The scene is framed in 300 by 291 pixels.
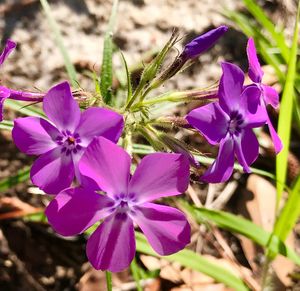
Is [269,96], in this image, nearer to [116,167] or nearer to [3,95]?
[116,167]

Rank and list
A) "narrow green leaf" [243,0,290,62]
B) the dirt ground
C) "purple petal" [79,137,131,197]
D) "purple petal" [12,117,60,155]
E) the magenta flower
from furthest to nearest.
A: "narrow green leaf" [243,0,290,62] → the dirt ground → the magenta flower → "purple petal" [12,117,60,155] → "purple petal" [79,137,131,197]

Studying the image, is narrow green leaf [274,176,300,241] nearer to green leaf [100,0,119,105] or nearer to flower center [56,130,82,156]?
green leaf [100,0,119,105]

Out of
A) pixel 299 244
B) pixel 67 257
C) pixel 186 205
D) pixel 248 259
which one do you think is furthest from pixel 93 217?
pixel 299 244

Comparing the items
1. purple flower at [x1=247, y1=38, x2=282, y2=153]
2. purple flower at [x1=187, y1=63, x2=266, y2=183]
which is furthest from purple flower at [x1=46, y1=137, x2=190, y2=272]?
purple flower at [x1=247, y1=38, x2=282, y2=153]

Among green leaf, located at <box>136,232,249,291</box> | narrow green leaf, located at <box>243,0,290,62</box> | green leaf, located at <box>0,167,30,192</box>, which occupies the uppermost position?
narrow green leaf, located at <box>243,0,290,62</box>

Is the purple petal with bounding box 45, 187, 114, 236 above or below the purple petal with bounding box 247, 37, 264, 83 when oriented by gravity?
below
